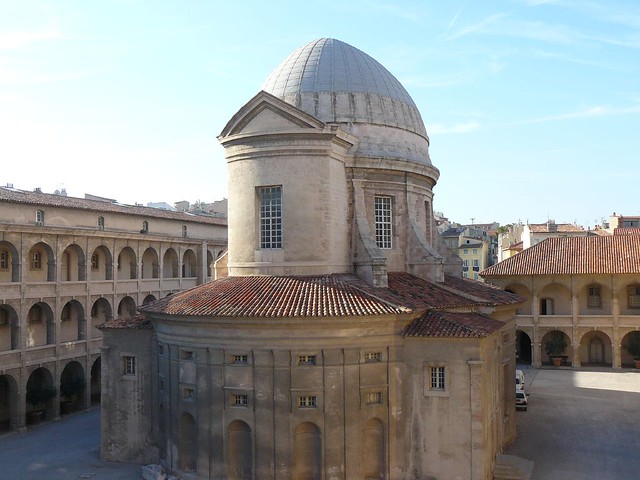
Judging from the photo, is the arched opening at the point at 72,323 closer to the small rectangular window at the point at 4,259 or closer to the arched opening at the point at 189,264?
the small rectangular window at the point at 4,259

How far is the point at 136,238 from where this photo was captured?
4941 centimetres

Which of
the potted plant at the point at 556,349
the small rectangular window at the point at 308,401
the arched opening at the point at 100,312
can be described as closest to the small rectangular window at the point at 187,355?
the small rectangular window at the point at 308,401

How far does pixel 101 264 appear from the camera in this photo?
158 feet

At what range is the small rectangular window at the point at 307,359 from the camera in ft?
81.9

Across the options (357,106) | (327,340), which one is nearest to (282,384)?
(327,340)

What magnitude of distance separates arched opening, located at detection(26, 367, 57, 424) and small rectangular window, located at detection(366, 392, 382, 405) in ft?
82.4

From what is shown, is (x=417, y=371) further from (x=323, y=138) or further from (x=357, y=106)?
(x=357, y=106)

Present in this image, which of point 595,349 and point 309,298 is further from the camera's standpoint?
point 595,349

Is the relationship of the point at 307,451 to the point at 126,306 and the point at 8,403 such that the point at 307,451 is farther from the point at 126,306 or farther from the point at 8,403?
the point at 126,306

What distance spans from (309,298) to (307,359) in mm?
2421

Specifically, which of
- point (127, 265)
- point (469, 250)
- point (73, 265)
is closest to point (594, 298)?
point (127, 265)

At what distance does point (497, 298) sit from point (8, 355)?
95.2 feet

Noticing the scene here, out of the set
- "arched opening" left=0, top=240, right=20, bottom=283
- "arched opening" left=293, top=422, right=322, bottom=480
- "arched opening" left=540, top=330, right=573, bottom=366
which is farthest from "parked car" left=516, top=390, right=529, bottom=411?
"arched opening" left=0, top=240, right=20, bottom=283

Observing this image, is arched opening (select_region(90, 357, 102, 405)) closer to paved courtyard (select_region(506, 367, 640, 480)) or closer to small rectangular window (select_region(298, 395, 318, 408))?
small rectangular window (select_region(298, 395, 318, 408))
